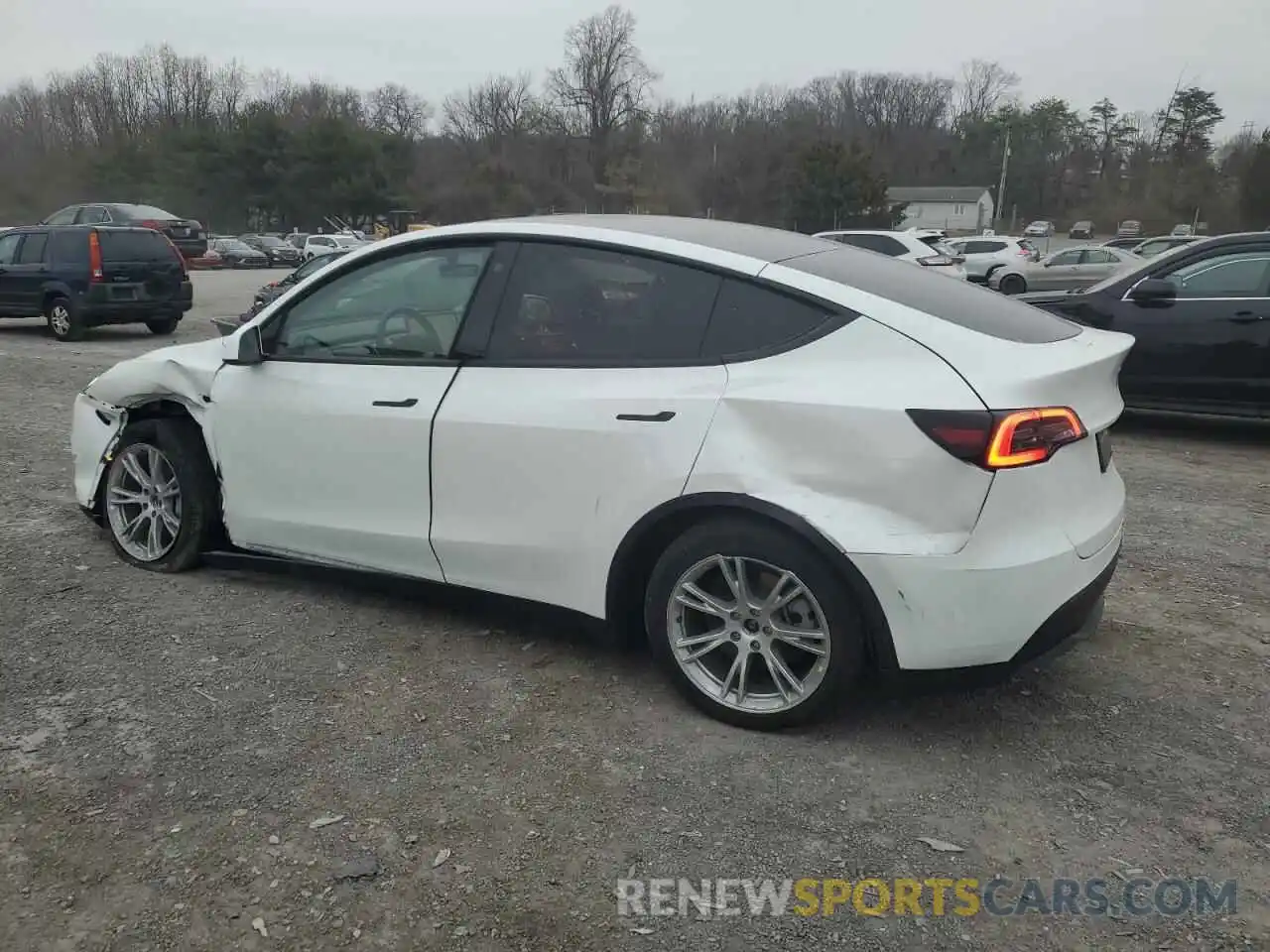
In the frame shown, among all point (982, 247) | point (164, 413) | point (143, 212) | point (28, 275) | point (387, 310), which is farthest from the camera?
point (143, 212)

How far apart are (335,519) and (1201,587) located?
376 centimetres

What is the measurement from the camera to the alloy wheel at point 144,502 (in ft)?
14.9

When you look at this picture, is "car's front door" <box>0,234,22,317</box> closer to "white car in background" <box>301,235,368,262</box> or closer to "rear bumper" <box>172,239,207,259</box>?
"rear bumper" <box>172,239,207,259</box>

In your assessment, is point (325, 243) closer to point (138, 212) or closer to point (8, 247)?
point (138, 212)

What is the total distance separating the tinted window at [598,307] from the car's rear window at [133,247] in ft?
43.0

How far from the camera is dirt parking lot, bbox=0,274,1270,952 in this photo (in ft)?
8.00

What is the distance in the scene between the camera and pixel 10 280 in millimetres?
15008

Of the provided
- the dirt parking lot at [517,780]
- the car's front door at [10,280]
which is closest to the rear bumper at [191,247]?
the car's front door at [10,280]

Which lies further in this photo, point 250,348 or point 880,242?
point 880,242

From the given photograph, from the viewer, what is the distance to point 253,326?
13.8 feet

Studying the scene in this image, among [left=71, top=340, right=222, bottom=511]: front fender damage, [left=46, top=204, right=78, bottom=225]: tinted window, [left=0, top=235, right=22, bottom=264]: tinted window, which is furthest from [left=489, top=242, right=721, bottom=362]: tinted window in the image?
[left=46, top=204, right=78, bottom=225]: tinted window

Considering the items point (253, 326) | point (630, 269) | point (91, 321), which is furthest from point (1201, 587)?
point (91, 321)

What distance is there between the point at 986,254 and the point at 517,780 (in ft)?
91.5

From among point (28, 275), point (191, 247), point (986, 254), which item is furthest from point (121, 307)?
point (986, 254)
